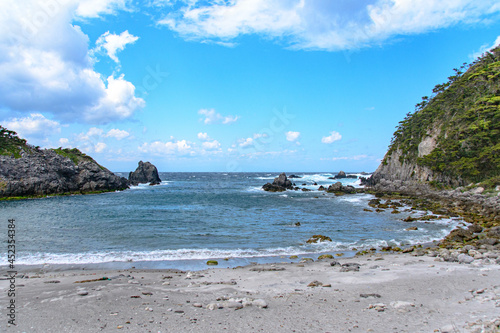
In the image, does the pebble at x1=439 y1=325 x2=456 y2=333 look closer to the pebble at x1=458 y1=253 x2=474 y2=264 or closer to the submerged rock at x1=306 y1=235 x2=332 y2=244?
the pebble at x1=458 y1=253 x2=474 y2=264

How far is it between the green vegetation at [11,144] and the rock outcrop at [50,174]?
0.42 m

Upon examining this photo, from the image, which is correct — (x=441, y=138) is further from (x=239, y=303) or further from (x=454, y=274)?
(x=239, y=303)

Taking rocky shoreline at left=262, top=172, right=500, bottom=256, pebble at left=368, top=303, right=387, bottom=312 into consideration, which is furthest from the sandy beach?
rocky shoreline at left=262, top=172, right=500, bottom=256

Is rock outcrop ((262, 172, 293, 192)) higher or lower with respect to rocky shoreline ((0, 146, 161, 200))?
lower

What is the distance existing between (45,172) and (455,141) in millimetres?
84907

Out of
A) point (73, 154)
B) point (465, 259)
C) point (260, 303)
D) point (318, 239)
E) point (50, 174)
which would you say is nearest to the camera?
point (260, 303)

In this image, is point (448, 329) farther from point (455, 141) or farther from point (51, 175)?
point (51, 175)

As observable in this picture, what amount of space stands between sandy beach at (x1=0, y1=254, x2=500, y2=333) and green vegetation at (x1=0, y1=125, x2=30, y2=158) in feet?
199

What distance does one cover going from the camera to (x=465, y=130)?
52781mm

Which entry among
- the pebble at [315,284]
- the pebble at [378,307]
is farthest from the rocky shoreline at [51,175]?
the pebble at [378,307]

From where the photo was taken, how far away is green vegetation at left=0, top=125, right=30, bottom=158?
59906 mm

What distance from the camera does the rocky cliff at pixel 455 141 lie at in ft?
156

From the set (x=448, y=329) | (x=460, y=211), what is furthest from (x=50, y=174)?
(x=460, y=211)

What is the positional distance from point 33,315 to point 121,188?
7605cm
